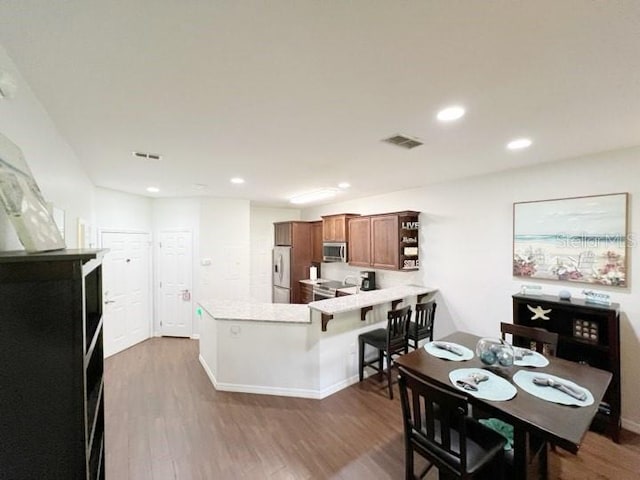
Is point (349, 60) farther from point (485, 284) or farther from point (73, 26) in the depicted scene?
point (485, 284)

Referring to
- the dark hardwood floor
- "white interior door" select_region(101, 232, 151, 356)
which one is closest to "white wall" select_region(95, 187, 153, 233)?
"white interior door" select_region(101, 232, 151, 356)

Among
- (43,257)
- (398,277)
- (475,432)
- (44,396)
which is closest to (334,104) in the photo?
(43,257)

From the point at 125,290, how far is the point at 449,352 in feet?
16.8

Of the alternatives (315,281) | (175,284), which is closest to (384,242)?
(315,281)

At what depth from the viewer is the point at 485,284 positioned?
3.66 metres

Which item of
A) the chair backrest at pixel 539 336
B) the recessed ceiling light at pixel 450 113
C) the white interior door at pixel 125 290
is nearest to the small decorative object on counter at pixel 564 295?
the chair backrest at pixel 539 336

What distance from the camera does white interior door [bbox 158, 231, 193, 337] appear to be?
17.4 feet

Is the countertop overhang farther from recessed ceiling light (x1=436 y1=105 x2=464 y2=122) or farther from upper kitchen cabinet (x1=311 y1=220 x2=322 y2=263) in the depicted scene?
upper kitchen cabinet (x1=311 y1=220 x2=322 y2=263)

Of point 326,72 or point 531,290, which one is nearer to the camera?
point 326,72

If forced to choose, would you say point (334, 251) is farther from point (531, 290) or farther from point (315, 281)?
point (531, 290)

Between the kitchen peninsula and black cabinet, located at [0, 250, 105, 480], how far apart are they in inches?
89.5

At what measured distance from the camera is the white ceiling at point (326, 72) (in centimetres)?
106

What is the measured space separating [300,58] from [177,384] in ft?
12.8

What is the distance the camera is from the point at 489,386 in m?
1.88
